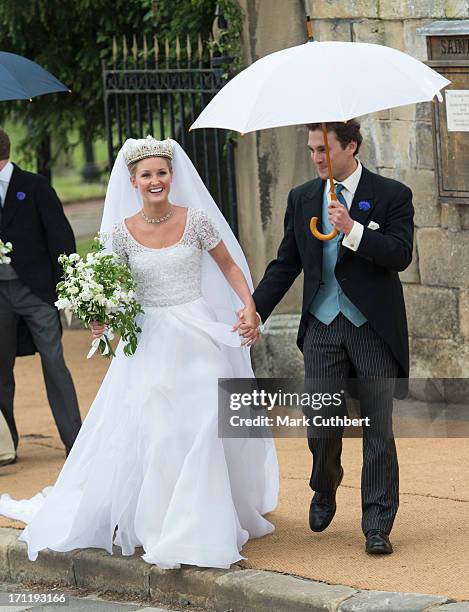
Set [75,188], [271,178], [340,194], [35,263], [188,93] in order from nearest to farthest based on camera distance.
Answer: [340,194] → [35,263] → [271,178] → [188,93] → [75,188]

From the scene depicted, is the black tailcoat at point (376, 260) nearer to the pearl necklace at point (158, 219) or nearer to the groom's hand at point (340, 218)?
the groom's hand at point (340, 218)

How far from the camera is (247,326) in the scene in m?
6.06

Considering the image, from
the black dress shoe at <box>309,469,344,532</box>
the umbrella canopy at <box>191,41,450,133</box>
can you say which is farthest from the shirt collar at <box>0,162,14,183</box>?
the black dress shoe at <box>309,469,344,532</box>

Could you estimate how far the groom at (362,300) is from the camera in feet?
19.1

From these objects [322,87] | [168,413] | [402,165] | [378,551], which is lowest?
[378,551]

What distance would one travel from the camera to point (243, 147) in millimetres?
9734

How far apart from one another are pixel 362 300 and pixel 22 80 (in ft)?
10.1

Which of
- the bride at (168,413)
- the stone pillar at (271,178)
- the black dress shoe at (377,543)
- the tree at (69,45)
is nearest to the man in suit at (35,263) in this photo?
the bride at (168,413)

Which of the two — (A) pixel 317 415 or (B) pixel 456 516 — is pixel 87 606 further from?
(B) pixel 456 516

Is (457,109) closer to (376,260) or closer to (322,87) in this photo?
(376,260)

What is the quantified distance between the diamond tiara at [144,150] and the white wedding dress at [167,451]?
319 mm

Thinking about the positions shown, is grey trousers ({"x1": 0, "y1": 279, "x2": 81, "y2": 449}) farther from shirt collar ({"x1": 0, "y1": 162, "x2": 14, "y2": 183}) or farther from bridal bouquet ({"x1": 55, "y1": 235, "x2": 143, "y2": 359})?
bridal bouquet ({"x1": 55, "y1": 235, "x2": 143, "y2": 359})

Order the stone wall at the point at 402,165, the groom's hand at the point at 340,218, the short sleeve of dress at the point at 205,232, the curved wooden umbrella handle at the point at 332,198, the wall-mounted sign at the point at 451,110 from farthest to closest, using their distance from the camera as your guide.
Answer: the stone wall at the point at 402,165 < the wall-mounted sign at the point at 451,110 < the short sleeve of dress at the point at 205,232 < the curved wooden umbrella handle at the point at 332,198 < the groom's hand at the point at 340,218

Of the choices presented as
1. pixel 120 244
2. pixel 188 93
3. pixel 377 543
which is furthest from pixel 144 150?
pixel 188 93
